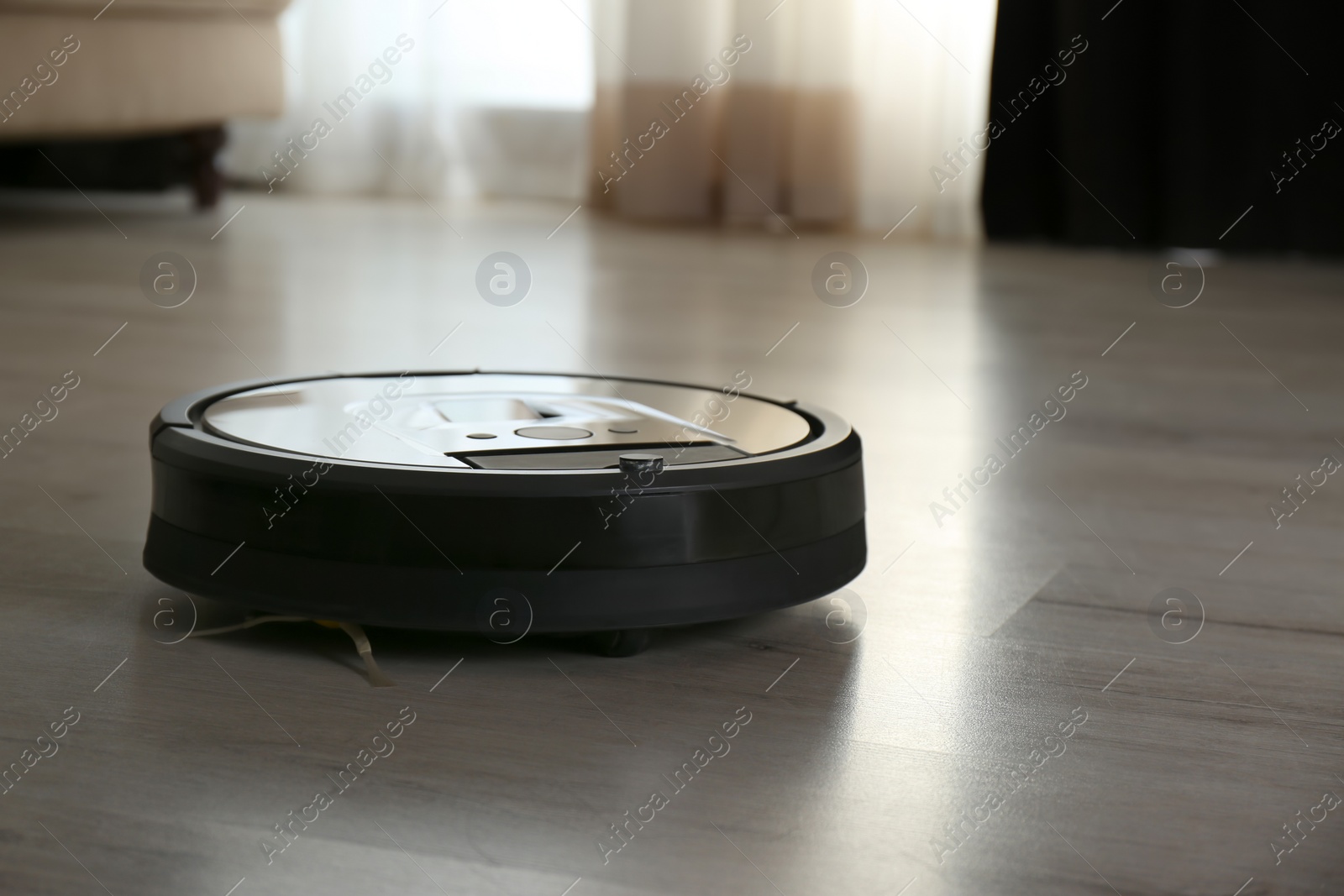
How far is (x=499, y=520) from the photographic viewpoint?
2.20ft

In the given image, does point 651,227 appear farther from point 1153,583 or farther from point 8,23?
point 1153,583

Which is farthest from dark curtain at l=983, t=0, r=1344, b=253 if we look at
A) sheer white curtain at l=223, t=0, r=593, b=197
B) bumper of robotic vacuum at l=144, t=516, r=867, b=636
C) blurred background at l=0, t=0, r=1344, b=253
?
bumper of robotic vacuum at l=144, t=516, r=867, b=636

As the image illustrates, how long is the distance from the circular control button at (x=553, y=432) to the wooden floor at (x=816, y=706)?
0.12 m

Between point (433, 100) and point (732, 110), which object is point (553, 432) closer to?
point (732, 110)

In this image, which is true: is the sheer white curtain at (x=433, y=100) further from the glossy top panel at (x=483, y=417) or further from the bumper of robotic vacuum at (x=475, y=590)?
the bumper of robotic vacuum at (x=475, y=590)

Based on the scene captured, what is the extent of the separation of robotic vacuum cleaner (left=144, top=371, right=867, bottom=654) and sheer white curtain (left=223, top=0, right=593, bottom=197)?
2993mm

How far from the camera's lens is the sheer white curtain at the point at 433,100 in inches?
144

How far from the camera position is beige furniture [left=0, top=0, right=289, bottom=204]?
2639 millimetres

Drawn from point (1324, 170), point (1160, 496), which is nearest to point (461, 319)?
point (1160, 496)

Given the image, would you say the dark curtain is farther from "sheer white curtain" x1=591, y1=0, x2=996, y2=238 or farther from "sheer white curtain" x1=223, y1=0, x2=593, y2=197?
"sheer white curtain" x1=223, y1=0, x2=593, y2=197

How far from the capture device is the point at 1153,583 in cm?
90

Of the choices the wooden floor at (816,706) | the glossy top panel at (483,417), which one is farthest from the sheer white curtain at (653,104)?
the glossy top panel at (483,417)

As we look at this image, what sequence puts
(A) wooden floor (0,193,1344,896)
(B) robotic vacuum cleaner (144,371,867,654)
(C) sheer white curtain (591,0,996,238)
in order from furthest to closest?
(C) sheer white curtain (591,0,996,238), (B) robotic vacuum cleaner (144,371,867,654), (A) wooden floor (0,193,1344,896)

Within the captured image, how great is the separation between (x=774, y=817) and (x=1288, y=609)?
450 millimetres
